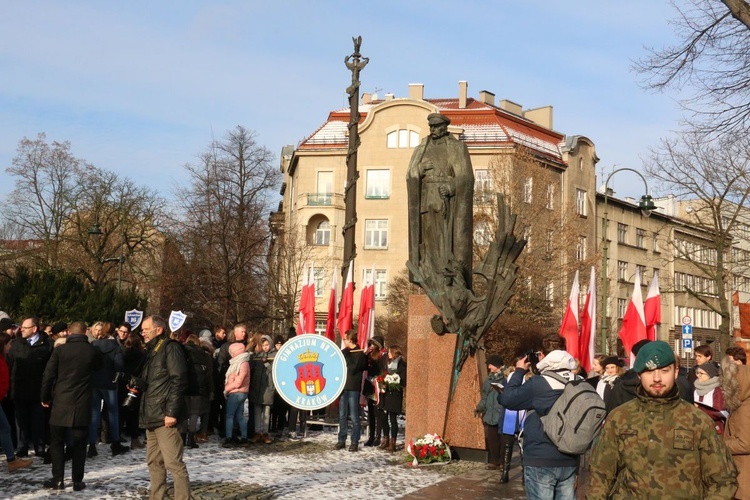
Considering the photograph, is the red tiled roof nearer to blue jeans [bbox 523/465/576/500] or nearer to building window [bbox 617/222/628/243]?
building window [bbox 617/222/628/243]

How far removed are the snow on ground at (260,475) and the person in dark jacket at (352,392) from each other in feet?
0.78

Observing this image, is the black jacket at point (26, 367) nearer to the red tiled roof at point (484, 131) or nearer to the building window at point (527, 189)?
the building window at point (527, 189)

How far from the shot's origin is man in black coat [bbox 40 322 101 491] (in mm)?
10133

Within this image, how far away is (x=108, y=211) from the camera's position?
5250 centimetres

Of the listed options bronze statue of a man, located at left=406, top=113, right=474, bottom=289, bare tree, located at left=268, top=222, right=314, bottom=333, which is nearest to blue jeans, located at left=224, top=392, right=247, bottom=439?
bronze statue of a man, located at left=406, top=113, right=474, bottom=289

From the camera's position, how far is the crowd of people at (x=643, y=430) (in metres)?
4.46

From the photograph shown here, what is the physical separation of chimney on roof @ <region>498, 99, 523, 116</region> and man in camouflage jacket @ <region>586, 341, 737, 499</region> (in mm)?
60691

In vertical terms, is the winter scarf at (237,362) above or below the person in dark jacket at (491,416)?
above

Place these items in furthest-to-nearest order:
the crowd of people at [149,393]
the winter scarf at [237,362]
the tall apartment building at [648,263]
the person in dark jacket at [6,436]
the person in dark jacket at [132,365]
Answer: the tall apartment building at [648,263] < the winter scarf at [237,362] < the person in dark jacket at [132,365] < the person in dark jacket at [6,436] < the crowd of people at [149,393]

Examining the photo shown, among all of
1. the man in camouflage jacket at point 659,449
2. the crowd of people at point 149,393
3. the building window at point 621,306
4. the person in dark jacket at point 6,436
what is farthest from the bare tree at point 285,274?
the man in camouflage jacket at point 659,449

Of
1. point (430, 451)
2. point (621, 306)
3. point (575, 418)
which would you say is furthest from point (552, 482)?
point (621, 306)

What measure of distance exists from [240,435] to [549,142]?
4832 centimetres

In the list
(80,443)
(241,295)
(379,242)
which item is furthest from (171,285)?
(80,443)

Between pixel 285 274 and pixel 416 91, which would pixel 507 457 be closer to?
pixel 285 274
